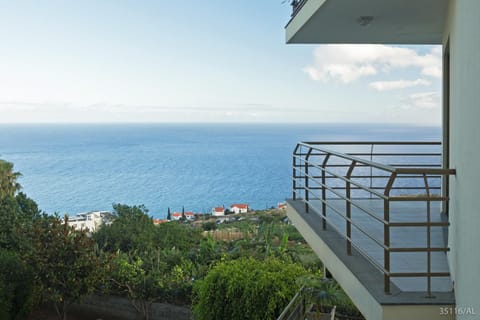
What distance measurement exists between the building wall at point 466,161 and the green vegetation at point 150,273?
506cm

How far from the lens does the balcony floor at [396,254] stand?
407cm

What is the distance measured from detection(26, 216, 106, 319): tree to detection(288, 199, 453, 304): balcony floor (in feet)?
26.0

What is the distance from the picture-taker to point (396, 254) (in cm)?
516

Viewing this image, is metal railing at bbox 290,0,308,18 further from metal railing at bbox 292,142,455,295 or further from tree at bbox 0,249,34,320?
tree at bbox 0,249,34,320

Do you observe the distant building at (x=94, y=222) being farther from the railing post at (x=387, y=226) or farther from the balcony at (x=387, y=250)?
the railing post at (x=387, y=226)

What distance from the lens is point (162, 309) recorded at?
14.7m

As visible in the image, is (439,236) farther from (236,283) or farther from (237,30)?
(237,30)

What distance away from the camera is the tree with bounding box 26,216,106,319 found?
14.2 meters

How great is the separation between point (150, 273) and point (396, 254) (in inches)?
427

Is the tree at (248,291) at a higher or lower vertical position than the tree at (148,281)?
higher

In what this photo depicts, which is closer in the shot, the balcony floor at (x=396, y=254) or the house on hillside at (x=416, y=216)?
the house on hillside at (x=416, y=216)

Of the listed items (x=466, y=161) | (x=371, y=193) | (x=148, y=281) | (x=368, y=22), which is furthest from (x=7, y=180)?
(x=466, y=161)

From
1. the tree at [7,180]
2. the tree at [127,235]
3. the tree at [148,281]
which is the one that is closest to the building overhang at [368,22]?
the tree at [148,281]

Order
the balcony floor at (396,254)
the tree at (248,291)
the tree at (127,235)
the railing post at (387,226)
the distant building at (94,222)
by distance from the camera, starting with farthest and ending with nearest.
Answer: the distant building at (94,222) < the tree at (127,235) < the tree at (248,291) < the balcony floor at (396,254) < the railing post at (387,226)
